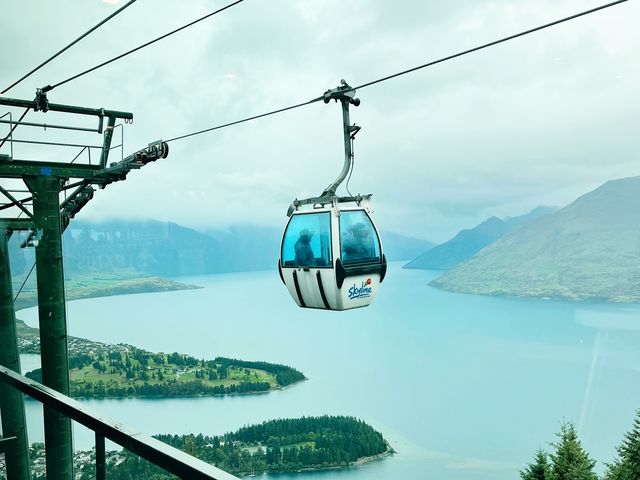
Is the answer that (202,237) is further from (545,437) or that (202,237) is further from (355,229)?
(355,229)

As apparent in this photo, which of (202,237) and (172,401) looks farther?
(202,237)

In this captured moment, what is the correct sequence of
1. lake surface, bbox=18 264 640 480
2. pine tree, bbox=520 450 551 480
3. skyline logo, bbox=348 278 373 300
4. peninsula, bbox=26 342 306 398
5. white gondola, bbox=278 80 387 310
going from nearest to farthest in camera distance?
white gondola, bbox=278 80 387 310
skyline logo, bbox=348 278 373 300
pine tree, bbox=520 450 551 480
peninsula, bbox=26 342 306 398
lake surface, bbox=18 264 640 480

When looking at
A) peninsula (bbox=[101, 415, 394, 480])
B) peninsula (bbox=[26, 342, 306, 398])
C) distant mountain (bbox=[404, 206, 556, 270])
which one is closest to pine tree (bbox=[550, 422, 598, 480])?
peninsula (bbox=[101, 415, 394, 480])

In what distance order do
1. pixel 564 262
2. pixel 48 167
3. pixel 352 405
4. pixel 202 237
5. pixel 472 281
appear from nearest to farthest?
pixel 48 167 → pixel 352 405 → pixel 564 262 → pixel 472 281 → pixel 202 237

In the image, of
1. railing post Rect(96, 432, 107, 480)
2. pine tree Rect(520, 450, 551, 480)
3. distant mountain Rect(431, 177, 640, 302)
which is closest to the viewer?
railing post Rect(96, 432, 107, 480)

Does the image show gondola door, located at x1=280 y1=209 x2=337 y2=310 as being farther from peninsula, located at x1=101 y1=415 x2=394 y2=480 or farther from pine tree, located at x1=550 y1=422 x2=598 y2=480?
peninsula, located at x1=101 y1=415 x2=394 y2=480

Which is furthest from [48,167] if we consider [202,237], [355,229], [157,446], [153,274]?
[202,237]
